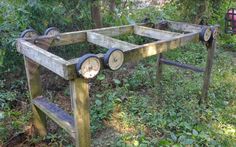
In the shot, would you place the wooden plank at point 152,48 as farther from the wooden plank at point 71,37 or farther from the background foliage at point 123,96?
the background foliage at point 123,96

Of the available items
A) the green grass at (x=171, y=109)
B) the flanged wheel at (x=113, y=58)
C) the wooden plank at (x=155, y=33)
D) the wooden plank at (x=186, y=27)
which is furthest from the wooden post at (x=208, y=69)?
the flanged wheel at (x=113, y=58)

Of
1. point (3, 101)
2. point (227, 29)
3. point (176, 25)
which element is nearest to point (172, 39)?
point (176, 25)

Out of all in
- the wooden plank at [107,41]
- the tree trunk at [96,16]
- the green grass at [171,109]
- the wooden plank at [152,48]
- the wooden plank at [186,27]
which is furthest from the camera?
the tree trunk at [96,16]

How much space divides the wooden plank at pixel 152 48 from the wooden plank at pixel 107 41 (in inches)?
3.7

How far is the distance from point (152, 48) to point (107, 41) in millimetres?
437

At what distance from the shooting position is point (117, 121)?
3311 millimetres

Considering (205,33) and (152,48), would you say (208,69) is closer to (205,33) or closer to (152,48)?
(205,33)

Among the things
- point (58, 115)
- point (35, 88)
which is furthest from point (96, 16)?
point (58, 115)

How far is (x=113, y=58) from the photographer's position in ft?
6.85

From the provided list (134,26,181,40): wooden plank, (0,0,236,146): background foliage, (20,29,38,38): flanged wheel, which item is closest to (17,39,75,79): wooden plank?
(20,29,38,38): flanged wheel

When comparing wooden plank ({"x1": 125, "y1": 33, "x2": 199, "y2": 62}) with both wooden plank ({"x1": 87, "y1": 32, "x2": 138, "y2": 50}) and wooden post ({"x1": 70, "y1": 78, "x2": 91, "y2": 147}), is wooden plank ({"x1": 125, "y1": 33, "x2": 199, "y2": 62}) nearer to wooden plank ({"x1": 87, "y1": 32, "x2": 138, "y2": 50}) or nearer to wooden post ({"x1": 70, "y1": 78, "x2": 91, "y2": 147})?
wooden plank ({"x1": 87, "y1": 32, "x2": 138, "y2": 50})

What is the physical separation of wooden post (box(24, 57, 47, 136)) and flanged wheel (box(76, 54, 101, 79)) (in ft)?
3.11

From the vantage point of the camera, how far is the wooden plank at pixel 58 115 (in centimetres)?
232

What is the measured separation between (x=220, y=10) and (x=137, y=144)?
4766mm
